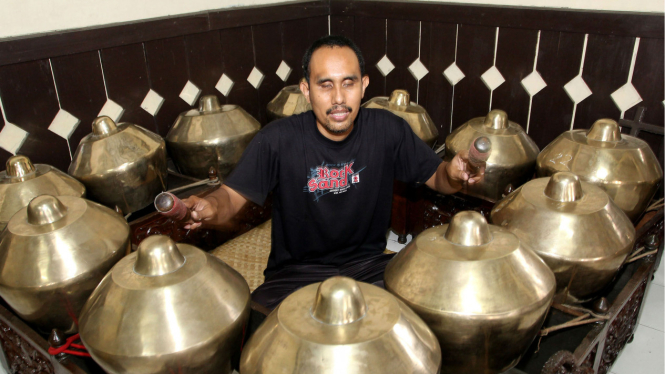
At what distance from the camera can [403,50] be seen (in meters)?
2.79

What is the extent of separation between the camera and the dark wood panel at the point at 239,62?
2.56 m

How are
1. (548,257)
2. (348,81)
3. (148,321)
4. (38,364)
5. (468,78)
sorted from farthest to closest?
1. (468,78)
2. (348,81)
3. (38,364)
4. (548,257)
5. (148,321)

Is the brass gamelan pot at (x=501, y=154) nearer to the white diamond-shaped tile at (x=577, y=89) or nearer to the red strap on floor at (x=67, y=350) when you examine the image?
the white diamond-shaped tile at (x=577, y=89)

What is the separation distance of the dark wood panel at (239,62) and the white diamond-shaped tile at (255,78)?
0.02 metres

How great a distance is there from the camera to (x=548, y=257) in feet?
3.66

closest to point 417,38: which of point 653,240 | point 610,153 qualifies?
point 610,153

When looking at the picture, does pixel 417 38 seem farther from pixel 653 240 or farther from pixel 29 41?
pixel 29 41

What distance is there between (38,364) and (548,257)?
4.07 feet

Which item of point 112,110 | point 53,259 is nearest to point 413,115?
point 112,110

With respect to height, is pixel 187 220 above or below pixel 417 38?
below

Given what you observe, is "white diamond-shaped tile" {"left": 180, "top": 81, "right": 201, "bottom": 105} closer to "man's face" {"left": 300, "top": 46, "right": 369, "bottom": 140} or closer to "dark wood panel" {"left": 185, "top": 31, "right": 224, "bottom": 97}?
"dark wood panel" {"left": 185, "top": 31, "right": 224, "bottom": 97}

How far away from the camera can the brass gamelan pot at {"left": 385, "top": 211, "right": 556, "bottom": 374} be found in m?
0.89

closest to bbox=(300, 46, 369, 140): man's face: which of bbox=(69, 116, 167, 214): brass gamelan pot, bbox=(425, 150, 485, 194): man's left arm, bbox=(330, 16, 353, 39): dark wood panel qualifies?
bbox=(425, 150, 485, 194): man's left arm

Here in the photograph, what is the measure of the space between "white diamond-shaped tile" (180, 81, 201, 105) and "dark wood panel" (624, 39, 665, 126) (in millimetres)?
1975
